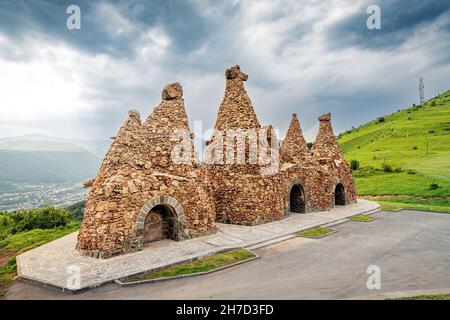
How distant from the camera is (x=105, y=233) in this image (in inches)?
444

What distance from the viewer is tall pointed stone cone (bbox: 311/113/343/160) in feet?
83.7

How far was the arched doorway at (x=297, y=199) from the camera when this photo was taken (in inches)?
861

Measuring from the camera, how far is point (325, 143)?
85.0 ft

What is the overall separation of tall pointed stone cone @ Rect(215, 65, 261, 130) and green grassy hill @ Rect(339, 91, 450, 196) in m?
23.0

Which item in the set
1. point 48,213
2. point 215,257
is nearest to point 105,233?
point 215,257

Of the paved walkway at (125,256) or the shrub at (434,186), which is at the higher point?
the shrub at (434,186)

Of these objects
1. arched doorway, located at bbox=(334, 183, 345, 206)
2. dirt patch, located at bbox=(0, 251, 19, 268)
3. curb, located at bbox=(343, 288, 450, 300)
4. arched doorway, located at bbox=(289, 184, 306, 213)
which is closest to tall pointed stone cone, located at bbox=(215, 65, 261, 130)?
arched doorway, located at bbox=(289, 184, 306, 213)

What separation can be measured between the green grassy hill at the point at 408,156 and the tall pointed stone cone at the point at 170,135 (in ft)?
89.6

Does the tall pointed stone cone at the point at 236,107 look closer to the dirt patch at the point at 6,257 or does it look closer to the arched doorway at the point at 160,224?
the arched doorway at the point at 160,224

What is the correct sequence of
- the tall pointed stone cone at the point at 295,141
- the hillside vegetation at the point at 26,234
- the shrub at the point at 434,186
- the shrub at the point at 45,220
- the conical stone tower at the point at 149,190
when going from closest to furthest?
the hillside vegetation at the point at 26,234
the conical stone tower at the point at 149,190
the shrub at the point at 45,220
the tall pointed stone cone at the point at 295,141
the shrub at the point at 434,186

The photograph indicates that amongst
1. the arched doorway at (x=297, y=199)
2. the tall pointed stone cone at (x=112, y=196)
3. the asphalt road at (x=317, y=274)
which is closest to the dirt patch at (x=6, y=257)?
the tall pointed stone cone at (x=112, y=196)

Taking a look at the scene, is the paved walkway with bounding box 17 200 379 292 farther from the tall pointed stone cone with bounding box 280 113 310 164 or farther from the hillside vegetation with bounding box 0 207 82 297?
the tall pointed stone cone with bounding box 280 113 310 164

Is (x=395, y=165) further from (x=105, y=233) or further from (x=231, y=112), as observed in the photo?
(x=105, y=233)

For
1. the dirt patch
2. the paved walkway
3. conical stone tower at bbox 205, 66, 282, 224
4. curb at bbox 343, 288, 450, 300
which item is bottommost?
curb at bbox 343, 288, 450, 300
